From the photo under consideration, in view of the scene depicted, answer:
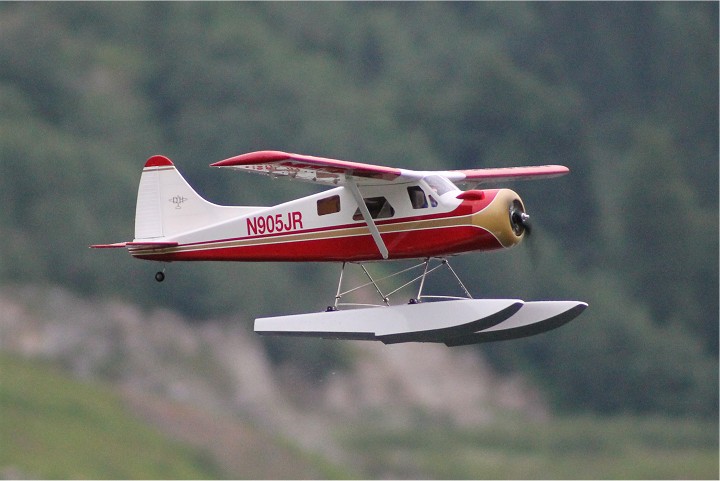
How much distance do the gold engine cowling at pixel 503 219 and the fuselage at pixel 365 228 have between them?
1 cm

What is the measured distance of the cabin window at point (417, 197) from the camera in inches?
763

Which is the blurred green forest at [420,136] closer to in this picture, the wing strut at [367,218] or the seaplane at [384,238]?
the seaplane at [384,238]

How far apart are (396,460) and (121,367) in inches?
354

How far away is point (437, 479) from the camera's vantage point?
40.9m

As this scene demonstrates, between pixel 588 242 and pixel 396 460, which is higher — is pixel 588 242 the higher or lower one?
the higher one

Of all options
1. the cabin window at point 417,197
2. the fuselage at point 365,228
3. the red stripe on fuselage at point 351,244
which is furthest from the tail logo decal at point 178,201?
the cabin window at point 417,197

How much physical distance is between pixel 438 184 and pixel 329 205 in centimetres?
143

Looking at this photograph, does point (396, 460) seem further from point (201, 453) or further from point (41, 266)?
point (41, 266)

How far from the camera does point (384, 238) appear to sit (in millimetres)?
19578

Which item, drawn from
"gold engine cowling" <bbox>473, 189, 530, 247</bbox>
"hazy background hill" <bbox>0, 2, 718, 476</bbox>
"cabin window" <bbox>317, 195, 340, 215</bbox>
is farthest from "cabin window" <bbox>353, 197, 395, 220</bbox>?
"hazy background hill" <bbox>0, 2, 718, 476</bbox>

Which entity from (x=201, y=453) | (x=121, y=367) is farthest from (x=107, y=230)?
(x=201, y=453)

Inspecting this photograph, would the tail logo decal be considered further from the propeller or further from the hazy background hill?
the hazy background hill

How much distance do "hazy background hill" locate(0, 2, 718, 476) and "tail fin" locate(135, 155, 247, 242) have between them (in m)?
25.3

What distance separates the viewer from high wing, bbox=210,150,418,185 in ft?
58.0
